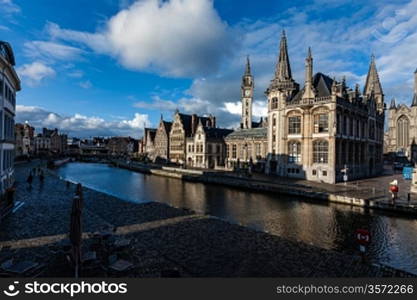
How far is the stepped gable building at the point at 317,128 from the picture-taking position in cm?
3750

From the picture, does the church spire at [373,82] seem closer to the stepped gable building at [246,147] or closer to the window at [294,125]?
the stepped gable building at [246,147]

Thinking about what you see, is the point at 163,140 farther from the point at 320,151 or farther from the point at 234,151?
the point at 320,151

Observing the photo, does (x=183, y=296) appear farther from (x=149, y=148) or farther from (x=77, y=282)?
(x=149, y=148)

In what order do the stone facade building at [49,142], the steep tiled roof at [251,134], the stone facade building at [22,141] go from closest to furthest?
the steep tiled roof at [251,134] < the stone facade building at [22,141] < the stone facade building at [49,142]

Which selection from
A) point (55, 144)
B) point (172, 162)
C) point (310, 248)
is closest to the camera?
point (310, 248)

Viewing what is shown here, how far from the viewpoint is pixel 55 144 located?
148 metres

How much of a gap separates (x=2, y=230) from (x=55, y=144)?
523ft

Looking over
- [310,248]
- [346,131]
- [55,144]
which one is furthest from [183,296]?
[55,144]

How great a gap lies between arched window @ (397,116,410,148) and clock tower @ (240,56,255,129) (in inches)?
2720

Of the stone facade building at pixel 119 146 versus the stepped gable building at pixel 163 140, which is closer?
the stepped gable building at pixel 163 140

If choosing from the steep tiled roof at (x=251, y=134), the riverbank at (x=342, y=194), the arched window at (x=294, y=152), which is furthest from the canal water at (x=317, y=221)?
the steep tiled roof at (x=251, y=134)

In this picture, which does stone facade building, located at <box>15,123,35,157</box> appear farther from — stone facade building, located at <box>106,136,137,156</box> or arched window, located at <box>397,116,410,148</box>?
arched window, located at <box>397,116,410,148</box>

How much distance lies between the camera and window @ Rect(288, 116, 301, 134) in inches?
1628

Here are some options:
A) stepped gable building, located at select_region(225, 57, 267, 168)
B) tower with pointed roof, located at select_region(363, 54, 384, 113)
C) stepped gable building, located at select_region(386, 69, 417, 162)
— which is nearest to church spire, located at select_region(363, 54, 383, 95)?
tower with pointed roof, located at select_region(363, 54, 384, 113)
